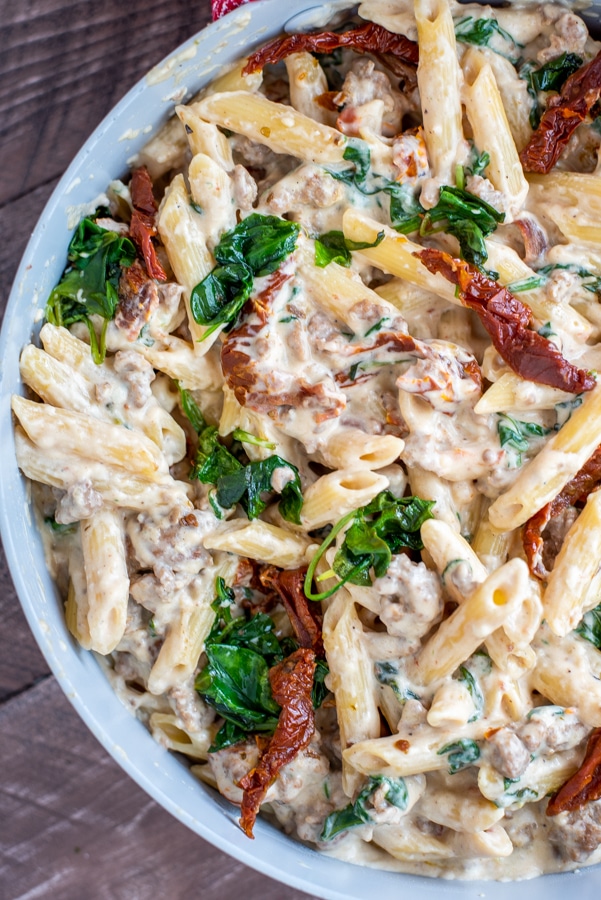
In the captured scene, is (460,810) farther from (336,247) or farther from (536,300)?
(336,247)

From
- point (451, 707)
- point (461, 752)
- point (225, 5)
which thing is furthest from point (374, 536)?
point (225, 5)

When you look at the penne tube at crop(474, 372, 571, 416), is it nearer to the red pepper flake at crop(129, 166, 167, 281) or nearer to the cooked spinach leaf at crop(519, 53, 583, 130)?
the cooked spinach leaf at crop(519, 53, 583, 130)

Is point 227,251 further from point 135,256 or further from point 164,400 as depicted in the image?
point 164,400

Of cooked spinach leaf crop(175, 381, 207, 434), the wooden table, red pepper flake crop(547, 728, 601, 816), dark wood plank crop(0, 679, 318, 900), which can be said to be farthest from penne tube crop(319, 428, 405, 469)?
dark wood plank crop(0, 679, 318, 900)

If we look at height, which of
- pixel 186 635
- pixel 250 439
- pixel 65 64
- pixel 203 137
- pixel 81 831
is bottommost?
pixel 81 831

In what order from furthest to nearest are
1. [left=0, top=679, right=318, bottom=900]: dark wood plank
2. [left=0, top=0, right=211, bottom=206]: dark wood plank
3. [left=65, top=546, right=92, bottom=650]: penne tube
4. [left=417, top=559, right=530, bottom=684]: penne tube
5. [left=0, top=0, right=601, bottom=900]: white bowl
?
[left=0, top=679, right=318, bottom=900]: dark wood plank, [left=0, top=0, right=211, bottom=206]: dark wood plank, [left=65, top=546, right=92, bottom=650]: penne tube, [left=0, top=0, right=601, bottom=900]: white bowl, [left=417, top=559, right=530, bottom=684]: penne tube

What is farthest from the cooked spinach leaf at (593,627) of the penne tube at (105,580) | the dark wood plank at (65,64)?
the dark wood plank at (65,64)

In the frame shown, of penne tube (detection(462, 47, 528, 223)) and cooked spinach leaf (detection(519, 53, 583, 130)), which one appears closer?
penne tube (detection(462, 47, 528, 223))

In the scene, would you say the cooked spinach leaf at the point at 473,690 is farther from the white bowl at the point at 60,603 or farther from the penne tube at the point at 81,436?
the penne tube at the point at 81,436
